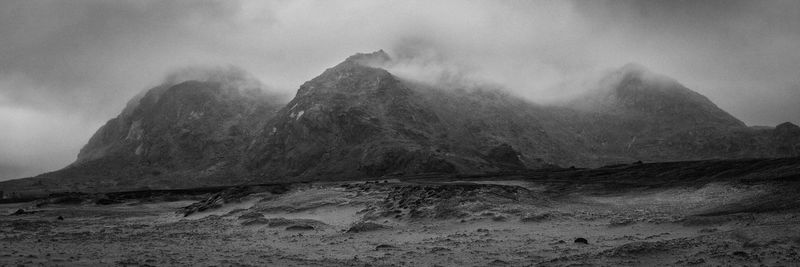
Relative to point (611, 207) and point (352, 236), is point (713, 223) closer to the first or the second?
point (611, 207)

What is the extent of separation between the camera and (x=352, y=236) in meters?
33.6

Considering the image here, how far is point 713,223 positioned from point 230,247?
24.6 meters

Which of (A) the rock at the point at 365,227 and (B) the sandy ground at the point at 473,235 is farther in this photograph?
(A) the rock at the point at 365,227

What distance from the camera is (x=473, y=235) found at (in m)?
31.1

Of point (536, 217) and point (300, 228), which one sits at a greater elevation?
point (536, 217)

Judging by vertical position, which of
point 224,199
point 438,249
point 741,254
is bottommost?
point 438,249

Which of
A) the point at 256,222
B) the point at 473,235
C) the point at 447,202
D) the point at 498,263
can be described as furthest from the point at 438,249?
the point at 256,222

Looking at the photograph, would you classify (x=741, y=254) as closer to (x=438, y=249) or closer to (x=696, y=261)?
(x=696, y=261)

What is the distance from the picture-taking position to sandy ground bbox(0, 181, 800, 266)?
2169cm

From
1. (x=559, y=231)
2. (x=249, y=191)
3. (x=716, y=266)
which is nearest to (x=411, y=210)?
(x=559, y=231)

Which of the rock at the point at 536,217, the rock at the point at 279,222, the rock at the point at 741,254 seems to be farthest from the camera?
the rock at the point at 279,222

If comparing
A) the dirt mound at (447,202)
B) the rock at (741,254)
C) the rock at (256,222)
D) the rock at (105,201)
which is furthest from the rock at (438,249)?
the rock at (105,201)

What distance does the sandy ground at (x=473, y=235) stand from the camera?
21.7 m

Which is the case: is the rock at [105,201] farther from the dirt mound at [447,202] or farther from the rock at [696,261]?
the rock at [696,261]
